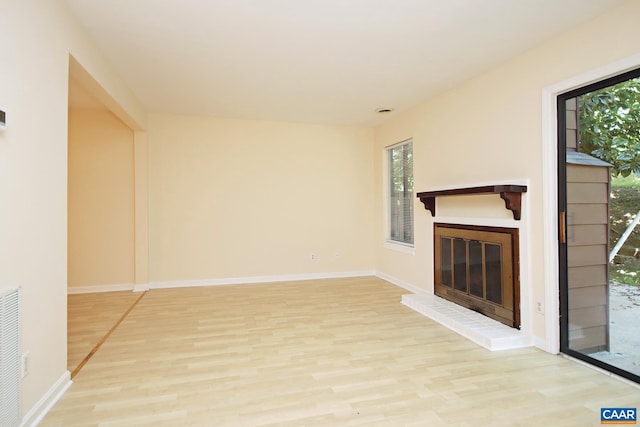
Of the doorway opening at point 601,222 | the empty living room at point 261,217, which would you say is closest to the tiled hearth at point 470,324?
the empty living room at point 261,217

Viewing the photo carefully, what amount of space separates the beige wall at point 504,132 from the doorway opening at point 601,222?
17 cm

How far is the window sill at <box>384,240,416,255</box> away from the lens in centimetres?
491

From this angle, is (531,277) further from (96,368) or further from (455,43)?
(96,368)

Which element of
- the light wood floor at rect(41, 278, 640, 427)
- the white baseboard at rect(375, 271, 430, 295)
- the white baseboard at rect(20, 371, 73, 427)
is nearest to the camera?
the white baseboard at rect(20, 371, 73, 427)

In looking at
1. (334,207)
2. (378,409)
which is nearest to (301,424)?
(378,409)

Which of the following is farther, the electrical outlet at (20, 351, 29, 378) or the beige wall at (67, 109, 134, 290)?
the beige wall at (67, 109, 134, 290)

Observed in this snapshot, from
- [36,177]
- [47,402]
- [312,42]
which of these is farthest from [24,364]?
[312,42]

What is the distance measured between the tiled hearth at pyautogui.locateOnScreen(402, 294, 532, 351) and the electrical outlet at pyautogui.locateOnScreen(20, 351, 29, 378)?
3.18 meters

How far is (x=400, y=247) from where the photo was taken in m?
5.21

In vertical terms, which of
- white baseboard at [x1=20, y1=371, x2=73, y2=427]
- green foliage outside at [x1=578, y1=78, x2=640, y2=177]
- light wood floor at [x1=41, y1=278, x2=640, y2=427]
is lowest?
light wood floor at [x1=41, y1=278, x2=640, y2=427]

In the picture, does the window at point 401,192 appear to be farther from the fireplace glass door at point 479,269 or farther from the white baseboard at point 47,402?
the white baseboard at point 47,402

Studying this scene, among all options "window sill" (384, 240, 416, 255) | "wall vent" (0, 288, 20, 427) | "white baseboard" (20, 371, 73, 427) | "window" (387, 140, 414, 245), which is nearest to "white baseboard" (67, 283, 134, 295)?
"white baseboard" (20, 371, 73, 427)

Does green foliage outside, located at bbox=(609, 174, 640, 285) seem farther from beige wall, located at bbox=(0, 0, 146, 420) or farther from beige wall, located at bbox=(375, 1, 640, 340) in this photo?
beige wall, located at bbox=(0, 0, 146, 420)

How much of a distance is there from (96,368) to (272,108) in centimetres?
366
